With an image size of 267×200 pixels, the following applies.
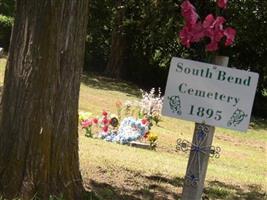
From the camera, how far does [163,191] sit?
6.81 meters

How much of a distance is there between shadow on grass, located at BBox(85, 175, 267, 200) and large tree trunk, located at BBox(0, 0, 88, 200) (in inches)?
31.1

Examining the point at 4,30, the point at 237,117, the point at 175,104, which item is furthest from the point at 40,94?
the point at 4,30

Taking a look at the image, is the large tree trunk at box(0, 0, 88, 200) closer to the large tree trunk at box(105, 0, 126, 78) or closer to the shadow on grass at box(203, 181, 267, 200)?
the shadow on grass at box(203, 181, 267, 200)

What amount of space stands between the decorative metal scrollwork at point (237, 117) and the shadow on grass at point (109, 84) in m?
19.2

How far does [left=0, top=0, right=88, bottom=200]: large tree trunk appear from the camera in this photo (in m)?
4.97

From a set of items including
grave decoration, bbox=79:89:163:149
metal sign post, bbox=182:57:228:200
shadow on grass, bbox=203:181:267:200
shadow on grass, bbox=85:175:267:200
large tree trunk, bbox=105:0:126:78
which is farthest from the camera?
large tree trunk, bbox=105:0:126:78

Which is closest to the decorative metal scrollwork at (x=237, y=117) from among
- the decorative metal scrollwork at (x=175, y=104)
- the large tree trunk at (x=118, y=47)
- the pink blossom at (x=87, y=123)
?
the decorative metal scrollwork at (x=175, y=104)

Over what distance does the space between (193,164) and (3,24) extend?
976 inches

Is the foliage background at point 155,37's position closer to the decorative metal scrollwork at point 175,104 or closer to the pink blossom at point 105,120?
the pink blossom at point 105,120

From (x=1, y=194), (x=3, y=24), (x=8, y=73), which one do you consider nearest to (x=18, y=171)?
(x=1, y=194)

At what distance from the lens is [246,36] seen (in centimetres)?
2442

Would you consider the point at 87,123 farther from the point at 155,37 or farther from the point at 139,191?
the point at 155,37

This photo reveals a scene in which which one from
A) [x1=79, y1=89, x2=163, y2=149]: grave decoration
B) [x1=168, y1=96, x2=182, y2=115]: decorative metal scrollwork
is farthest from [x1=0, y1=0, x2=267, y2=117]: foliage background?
[x1=168, y1=96, x2=182, y2=115]: decorative metal scrollwork

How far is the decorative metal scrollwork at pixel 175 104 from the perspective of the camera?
14.8 feet
